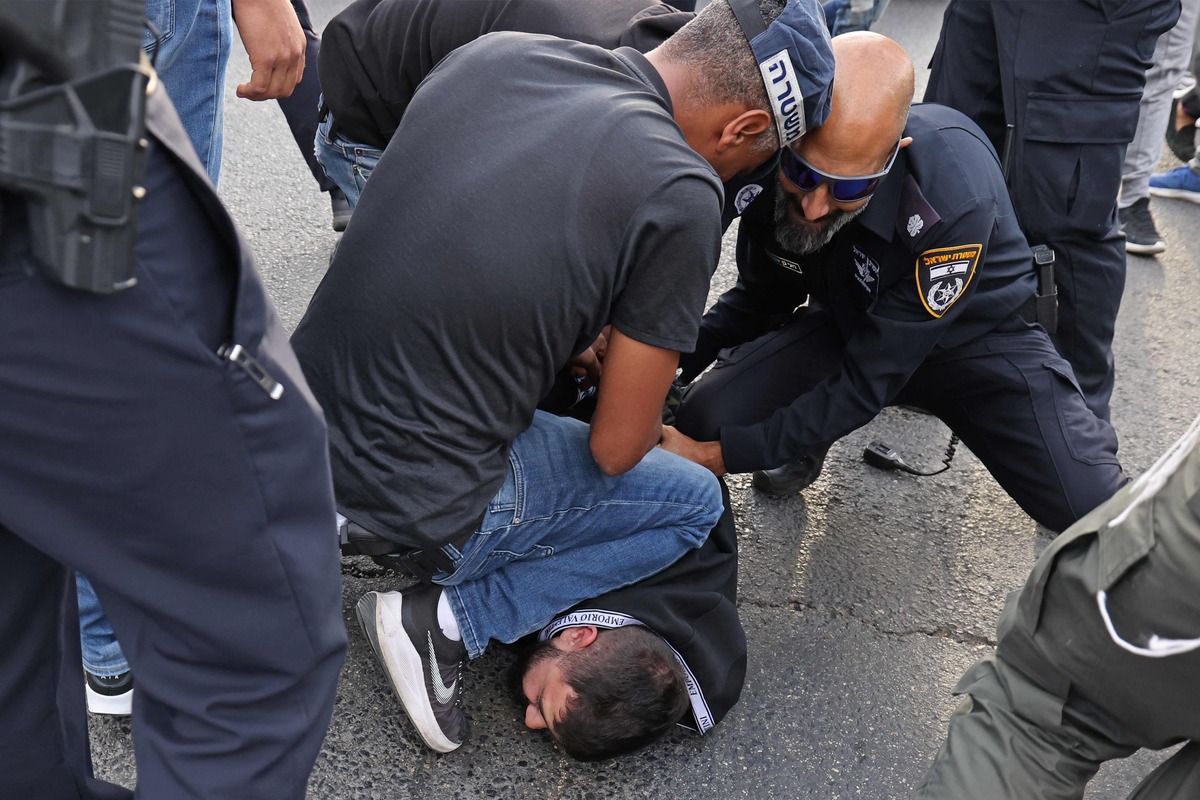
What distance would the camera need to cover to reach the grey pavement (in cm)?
193

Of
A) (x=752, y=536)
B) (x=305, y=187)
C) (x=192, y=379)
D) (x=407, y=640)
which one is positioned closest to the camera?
(x=192, y=379)

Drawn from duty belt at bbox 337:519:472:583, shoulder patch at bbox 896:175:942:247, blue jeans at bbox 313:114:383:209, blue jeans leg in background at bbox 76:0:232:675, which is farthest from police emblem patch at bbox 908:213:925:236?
blue jeans leg in background at bbox 76:0:232:675

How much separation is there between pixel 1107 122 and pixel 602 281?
5.74 feet

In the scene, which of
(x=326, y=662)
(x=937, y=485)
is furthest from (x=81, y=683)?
(x=937, y=485)

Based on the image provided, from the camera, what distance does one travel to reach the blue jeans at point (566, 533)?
1.91 meters

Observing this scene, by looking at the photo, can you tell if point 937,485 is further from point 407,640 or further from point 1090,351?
point 407,640

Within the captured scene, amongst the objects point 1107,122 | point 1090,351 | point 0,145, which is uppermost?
point 0,145

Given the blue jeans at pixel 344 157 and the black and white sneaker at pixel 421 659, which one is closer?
the black and white sneaker at pixel 421 659

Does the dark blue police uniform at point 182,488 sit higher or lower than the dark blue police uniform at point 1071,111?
higher

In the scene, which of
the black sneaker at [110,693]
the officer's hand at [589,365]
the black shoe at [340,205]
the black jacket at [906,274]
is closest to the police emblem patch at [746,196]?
the black jacket at [906,274]

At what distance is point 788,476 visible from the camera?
2.62 metres

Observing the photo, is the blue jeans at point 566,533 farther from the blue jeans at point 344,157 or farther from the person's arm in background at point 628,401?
the blue jeans at point 344,157

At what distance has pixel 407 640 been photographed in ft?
6.24

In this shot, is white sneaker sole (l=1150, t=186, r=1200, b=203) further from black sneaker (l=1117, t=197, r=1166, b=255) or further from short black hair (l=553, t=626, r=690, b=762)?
short black hair (l=553, t=626, r=690, b=762)
